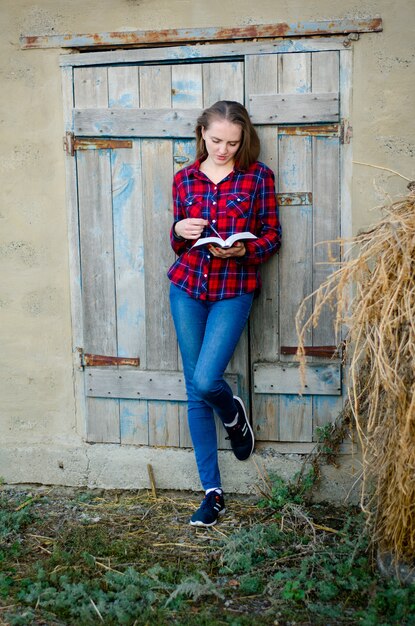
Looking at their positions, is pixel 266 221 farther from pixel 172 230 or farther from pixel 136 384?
pixel 136 384

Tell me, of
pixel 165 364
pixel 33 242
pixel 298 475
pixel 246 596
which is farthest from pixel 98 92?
pixel 246 596

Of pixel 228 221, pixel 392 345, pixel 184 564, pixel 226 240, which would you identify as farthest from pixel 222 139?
pixel 184 564

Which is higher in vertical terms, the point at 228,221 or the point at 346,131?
the point at 346,131

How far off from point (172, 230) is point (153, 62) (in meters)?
0.95

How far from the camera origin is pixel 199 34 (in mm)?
4211

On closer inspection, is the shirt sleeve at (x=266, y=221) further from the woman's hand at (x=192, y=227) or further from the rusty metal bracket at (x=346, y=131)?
the rusty metal bracket at (x=346, y=131)

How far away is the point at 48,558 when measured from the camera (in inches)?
153

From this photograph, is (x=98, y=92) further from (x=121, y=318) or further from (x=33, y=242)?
(x=121, y=318)

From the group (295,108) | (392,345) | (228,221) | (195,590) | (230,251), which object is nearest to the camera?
(392,345)

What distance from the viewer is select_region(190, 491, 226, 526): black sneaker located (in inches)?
165

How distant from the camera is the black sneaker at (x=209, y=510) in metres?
4.18

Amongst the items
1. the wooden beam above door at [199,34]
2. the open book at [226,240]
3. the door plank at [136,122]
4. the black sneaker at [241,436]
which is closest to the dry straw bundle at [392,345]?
the open book at [226,240]

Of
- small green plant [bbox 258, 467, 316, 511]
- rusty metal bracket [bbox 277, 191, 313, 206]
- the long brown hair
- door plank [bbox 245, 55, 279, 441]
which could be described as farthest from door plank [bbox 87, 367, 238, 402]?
the long brown hair

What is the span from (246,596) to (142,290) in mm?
1766
